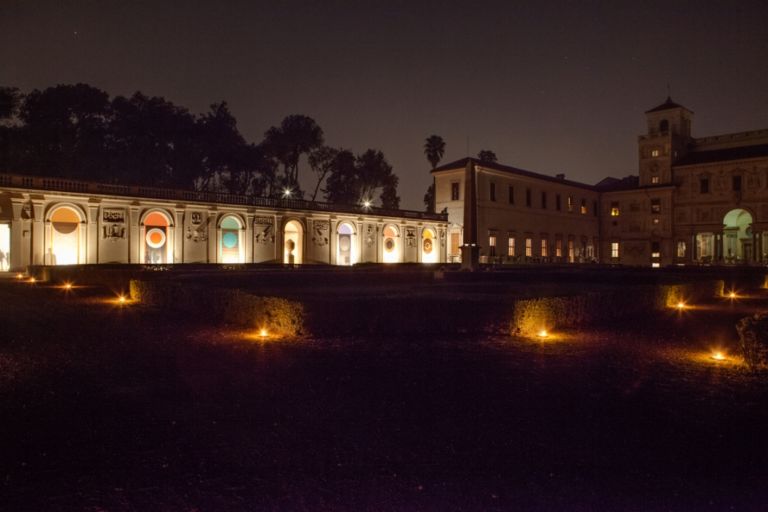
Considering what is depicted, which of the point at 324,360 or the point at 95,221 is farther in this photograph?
the point at 95,221

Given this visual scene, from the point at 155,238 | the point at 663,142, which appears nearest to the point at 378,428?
the point at 155,238

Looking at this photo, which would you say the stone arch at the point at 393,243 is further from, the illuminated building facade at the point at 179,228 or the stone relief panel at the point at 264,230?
the stone relief panel at the point at 264,230

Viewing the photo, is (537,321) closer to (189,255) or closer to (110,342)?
(110,342)

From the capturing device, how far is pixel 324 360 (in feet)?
23.4

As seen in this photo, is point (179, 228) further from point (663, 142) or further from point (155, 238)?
point (663, 142)

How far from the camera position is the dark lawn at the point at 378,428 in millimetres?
3289

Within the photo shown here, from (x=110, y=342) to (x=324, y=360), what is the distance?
13.2 feet

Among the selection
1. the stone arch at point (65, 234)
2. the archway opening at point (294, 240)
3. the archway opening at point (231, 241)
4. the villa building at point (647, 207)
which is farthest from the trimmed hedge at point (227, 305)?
the villa building at point (647, 207)

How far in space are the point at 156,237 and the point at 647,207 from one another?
46.6 m

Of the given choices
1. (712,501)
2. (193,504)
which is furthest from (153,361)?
(712,501)

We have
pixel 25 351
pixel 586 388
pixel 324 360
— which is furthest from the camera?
pixel 25 351

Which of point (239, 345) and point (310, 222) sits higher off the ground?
point (310, 222)

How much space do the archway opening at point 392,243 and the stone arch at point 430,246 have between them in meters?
3.03

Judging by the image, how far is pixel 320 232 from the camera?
42.8 m
